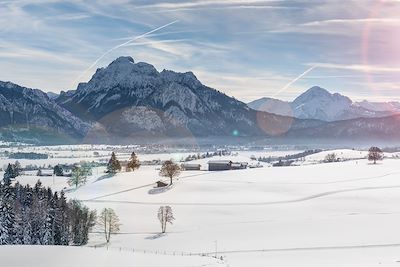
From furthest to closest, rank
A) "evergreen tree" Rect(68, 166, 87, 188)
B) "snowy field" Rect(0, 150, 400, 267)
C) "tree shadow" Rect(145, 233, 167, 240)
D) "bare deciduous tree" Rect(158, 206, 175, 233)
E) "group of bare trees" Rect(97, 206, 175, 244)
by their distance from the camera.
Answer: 1. "evergreen tree" Rect(68, 166, 87, 188)
2. "bare deciduous tree" Rect(158, 206, 175, 233)
3. "group of bare trees" Rect(97, 206, 175, 244)
4. "tree shadow" Rect(145, 233, 167, 240)
5. "snowy field" Rect(0, 150, 400, 267)

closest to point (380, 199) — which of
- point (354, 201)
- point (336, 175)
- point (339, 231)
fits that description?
point (354, 201)

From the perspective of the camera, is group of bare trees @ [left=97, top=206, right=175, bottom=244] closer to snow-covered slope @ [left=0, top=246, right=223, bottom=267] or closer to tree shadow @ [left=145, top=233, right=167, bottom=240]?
tree shadow @ [left=145, top=233, right=167, bottom=240]

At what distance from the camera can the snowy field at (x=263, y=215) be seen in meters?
69.2

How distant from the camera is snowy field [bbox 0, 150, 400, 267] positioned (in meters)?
69.2

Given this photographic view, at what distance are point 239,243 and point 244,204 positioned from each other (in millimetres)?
41731

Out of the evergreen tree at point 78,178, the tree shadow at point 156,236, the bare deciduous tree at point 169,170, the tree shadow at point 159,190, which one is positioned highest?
the bare deciduous tree at point 169,170

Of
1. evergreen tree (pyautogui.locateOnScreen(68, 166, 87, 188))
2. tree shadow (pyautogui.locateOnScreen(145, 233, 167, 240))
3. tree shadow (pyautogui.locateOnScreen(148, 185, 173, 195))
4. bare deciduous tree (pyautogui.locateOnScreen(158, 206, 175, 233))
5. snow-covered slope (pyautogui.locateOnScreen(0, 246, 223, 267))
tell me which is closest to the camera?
snow-covered slope (pyautogui.locateOnScreen(0, 246, 223, 267))

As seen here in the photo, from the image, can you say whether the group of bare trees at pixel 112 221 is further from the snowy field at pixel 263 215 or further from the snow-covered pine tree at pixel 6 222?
the snow-covered pine tree at pixel 6 222

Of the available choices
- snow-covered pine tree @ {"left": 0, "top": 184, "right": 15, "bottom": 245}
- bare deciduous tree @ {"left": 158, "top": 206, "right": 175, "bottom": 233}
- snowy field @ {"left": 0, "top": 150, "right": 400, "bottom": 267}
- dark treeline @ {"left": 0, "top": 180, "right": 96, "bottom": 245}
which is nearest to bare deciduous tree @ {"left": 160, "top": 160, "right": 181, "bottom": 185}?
snowy field @ {"left": 0, "top": 150, "right": 400, "bottom": 267}

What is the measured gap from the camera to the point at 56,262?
51250 millimetres

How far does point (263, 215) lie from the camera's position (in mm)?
106250

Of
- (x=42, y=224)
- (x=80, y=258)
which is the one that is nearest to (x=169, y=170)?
(x=42, y=224)

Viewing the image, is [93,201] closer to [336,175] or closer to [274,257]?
[274,257]

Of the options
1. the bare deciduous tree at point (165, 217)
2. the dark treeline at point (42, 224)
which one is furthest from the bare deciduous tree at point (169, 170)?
the dark treeline at point (42, 224)
